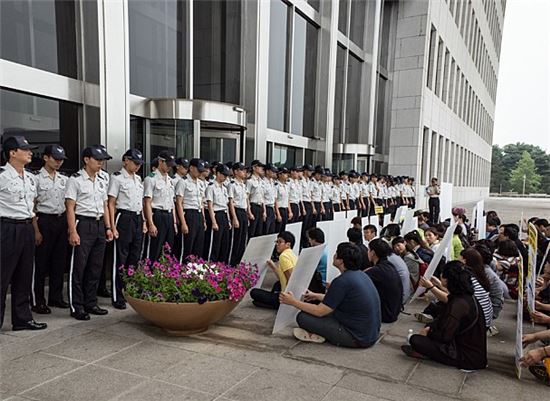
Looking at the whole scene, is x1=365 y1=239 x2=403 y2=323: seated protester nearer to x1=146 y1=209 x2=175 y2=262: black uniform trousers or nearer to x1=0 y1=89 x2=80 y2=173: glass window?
A: x1=146 y1=209 x2=175 y2=262: black uniform trousers

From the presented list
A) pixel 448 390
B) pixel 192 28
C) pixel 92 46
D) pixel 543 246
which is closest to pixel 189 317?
pixel 448 390

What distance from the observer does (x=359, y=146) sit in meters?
15.7

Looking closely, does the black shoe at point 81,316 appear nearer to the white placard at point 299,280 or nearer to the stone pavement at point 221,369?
the stone pavement at point 221,369

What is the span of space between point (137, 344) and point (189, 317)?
531 mm

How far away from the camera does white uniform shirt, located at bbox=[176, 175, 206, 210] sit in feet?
20.8

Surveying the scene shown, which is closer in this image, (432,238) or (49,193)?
(49,193)

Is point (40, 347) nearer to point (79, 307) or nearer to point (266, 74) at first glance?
point (79, 307)

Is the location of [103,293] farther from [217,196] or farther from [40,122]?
[40,122]

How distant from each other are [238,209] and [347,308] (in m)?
3.76

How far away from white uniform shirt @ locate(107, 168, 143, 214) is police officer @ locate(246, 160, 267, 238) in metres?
3.15

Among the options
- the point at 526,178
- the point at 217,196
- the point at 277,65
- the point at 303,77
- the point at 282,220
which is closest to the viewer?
the point at 217,196

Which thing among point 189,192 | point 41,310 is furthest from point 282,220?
point 41,310

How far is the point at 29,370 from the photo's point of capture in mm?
3379

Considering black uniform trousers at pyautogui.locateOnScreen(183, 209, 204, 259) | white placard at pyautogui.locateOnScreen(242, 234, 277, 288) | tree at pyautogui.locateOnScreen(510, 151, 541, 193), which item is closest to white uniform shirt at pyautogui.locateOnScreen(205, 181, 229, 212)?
black uniform trousers at pyautogui.locateOnScreen(183, 209, 204, 259)
